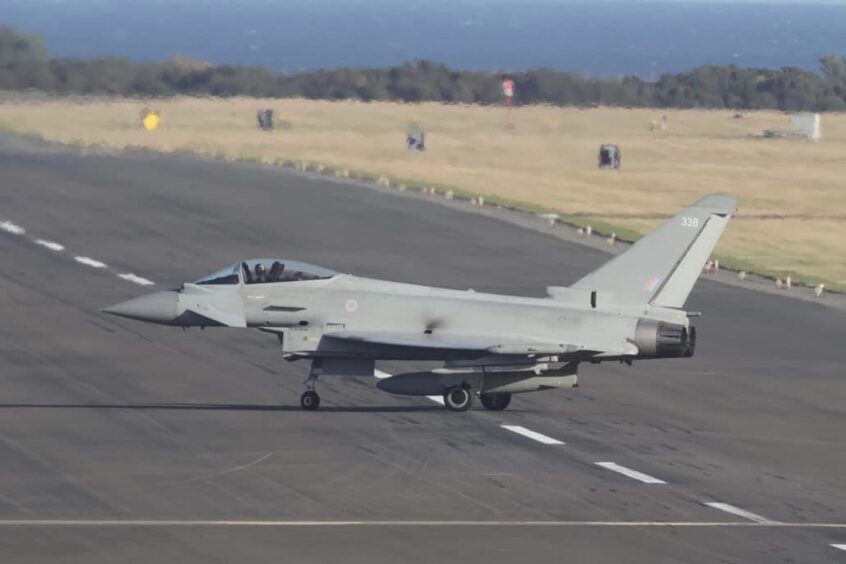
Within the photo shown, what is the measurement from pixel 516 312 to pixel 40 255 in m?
25.3

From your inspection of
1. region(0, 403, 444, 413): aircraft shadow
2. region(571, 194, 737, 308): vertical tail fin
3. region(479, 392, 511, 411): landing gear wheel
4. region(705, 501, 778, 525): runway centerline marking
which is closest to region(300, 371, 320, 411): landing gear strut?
region(0, 403, 444, 413): aircraft shadow

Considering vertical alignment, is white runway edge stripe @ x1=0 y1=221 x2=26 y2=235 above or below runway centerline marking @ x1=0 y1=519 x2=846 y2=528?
above

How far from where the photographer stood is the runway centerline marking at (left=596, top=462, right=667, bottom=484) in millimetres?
29172

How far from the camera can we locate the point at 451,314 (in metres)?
33.4

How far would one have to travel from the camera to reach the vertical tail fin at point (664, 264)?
33.2m

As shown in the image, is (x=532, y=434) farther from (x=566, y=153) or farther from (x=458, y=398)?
(x=566, y=153)

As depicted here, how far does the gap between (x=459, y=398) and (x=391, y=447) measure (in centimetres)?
314

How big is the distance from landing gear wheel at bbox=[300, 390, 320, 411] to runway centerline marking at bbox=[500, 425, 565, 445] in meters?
3.47

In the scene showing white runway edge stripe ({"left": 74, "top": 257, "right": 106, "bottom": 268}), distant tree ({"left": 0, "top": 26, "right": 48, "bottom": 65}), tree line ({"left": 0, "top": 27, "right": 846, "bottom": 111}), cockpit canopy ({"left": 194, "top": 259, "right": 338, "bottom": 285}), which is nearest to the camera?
cockpit canopy ({"left": 194, "top": 259, "right": 338, "bottom": 285})

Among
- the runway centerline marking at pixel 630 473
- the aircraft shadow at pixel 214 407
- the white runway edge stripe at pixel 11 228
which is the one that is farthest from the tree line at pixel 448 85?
the runway centerline marking at pixel 630 473

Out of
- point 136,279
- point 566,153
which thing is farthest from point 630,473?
point 566,153

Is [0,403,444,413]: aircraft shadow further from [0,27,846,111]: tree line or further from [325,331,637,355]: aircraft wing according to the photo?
[0,27,846,111]: tree line

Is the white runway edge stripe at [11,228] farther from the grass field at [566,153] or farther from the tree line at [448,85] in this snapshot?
the tree line at [448,85]

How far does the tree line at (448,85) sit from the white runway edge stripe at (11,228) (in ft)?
200
